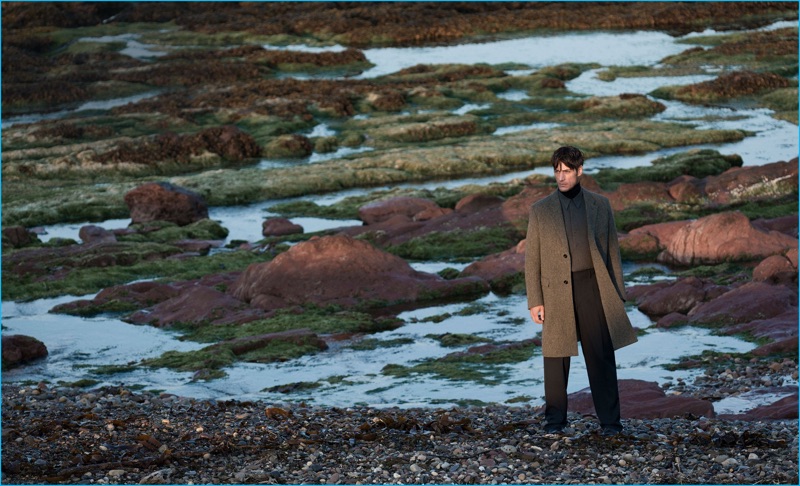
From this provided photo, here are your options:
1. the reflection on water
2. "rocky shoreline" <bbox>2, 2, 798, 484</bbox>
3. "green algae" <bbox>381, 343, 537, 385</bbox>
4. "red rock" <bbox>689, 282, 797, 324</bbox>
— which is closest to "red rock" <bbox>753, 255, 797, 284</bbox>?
"rocky shoreline" <bbox>2, 2, 798, 484</bbox>

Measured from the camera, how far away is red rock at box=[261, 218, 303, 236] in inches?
1401

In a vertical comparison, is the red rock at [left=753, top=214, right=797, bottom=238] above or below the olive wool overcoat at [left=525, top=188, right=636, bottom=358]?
below

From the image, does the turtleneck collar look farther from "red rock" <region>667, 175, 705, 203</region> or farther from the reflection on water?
the reflection on water

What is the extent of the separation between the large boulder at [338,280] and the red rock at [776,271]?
20.9 ft

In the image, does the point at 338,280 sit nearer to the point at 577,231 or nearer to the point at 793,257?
the point at 793,257

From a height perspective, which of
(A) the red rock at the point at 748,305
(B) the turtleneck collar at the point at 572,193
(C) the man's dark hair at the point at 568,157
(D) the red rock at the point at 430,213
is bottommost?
(D) the red rock at the point at 430,213

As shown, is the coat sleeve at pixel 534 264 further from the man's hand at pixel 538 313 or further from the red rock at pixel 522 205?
the red rock at pixel 522 205

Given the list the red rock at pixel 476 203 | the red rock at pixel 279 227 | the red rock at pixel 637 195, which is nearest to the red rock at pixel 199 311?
the red rock at pixel 279 227

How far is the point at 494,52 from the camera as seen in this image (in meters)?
81.6

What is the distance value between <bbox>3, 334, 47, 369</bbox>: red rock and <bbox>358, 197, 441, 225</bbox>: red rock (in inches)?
596

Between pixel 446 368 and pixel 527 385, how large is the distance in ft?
6.67

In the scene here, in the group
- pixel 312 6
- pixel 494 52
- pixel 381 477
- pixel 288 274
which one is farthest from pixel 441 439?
pixel 312 6

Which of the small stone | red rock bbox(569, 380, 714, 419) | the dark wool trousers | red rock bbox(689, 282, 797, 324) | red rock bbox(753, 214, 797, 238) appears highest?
the dark wool trousers

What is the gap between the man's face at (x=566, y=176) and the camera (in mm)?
11898
